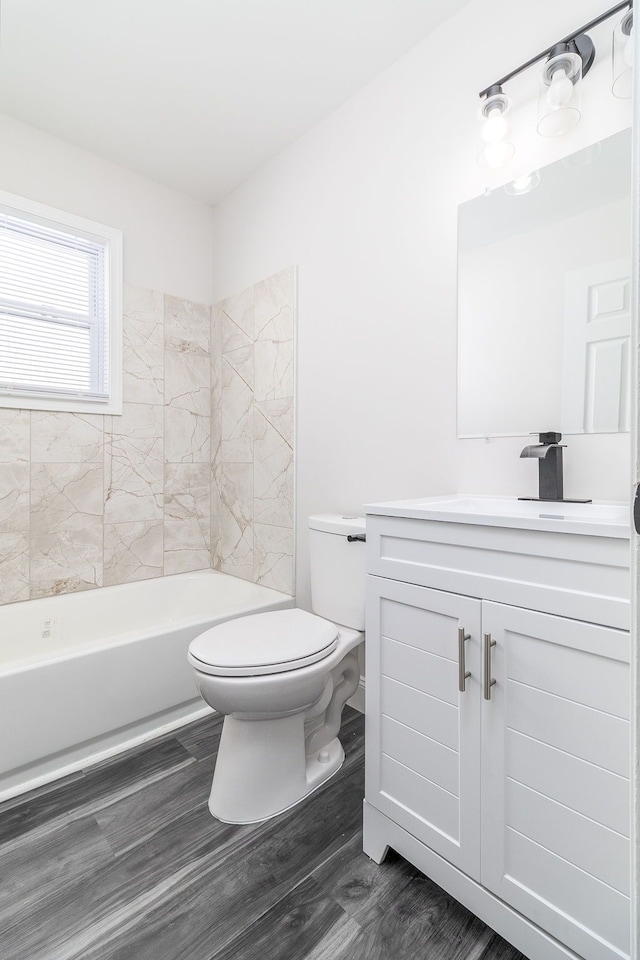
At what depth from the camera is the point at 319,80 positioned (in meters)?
1.92

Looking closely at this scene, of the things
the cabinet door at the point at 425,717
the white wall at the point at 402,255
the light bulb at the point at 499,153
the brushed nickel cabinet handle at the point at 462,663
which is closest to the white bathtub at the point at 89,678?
the white wall at the point at 402,255

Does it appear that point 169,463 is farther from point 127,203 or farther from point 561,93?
point 561,93

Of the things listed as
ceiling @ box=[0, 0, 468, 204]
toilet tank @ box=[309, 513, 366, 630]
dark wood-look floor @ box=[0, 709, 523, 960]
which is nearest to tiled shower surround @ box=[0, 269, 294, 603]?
toilet tank @ box=[309, 513, 366, 630]

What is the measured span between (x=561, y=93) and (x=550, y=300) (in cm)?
54

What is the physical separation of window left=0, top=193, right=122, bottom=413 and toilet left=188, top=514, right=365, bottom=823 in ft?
4.96

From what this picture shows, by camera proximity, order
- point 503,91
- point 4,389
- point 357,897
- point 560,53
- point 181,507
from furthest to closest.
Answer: point 181,507 < point 4,389 < point 503,91 < point 560,53 < point 357,897

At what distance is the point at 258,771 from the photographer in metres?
1.43

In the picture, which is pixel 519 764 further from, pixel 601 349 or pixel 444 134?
pixel 444 134

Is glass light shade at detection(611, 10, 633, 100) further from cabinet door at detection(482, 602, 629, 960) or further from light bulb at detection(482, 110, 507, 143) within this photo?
cabinet door at detection(482, 602, 629, 960)

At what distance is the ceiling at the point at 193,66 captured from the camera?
1.63 m

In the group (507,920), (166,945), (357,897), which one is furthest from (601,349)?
(166,945)

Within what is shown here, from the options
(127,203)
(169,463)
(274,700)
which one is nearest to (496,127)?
(274,700)

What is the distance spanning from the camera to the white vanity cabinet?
833 millimetres

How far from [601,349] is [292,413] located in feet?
4.49
